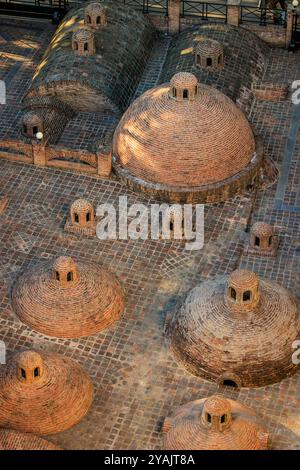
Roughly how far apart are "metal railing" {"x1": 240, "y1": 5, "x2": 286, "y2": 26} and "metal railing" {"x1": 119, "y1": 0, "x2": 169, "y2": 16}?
589 centimetres

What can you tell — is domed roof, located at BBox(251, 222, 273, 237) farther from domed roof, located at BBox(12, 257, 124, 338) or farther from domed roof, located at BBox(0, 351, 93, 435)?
domed roof, located at BBox(0, 351, 93, 435)

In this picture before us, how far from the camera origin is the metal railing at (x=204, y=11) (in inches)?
4592

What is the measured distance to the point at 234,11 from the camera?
375 ft

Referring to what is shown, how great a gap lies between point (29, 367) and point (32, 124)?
24.7 m

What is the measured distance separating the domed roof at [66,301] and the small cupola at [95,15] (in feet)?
80.6

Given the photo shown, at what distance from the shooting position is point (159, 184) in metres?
100

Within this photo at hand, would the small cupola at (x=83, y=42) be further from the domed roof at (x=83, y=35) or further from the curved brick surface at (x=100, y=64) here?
the curved brick surface at (x=100, y=64)

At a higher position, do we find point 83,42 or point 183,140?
point 183,140

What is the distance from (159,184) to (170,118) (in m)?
4.14

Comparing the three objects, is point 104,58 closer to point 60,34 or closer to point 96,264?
point 60,34

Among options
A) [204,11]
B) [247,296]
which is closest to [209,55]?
[204,11]

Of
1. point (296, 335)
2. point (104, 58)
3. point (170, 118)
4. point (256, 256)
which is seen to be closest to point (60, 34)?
point (104, 58)

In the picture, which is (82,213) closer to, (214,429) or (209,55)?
(209,55)

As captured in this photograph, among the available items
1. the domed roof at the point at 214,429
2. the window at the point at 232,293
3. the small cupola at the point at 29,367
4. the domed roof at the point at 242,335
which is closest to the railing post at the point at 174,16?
the domed roof at the point at 242,335
